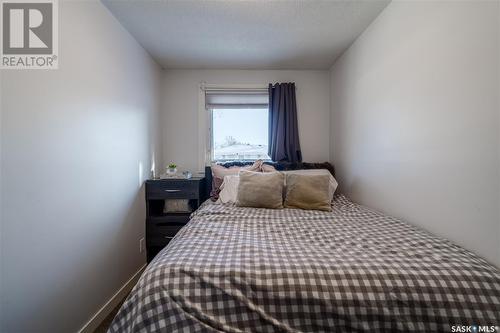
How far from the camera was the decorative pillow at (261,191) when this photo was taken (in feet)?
7.06

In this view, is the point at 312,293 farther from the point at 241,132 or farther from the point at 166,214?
the point at 241,132

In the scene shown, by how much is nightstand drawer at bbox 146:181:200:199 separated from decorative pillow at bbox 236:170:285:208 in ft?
1.97

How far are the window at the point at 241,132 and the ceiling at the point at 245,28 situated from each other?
624 mm

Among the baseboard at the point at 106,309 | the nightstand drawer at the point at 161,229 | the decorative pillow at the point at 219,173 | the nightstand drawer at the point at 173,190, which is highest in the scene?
the decorative pillow at the point at 219,173

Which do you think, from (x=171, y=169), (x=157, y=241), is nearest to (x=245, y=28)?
(x=171, y=169)

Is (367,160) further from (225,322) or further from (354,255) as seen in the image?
(225,322)

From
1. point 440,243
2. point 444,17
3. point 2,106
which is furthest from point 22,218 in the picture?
point 444,17

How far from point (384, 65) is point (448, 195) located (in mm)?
1122

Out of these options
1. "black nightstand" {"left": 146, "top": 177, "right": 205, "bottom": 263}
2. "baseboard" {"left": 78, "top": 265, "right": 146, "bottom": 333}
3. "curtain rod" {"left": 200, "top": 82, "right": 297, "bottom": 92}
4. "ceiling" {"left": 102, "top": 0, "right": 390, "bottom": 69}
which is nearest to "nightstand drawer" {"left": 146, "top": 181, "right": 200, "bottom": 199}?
"black nightstand" {"left": 146, "top": 177, "right": 205, "bottom": 263}

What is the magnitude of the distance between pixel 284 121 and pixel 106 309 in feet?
8.42

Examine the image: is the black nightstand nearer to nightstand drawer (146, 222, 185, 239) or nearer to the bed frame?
nightstand drawer (146, 222, 185, 239)

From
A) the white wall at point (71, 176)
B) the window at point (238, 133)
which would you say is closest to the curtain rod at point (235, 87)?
the window at point (238, 133)

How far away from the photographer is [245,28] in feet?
6.80

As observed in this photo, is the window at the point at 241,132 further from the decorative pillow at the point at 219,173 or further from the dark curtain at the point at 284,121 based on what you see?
the decorative pillow at the point at 219,173
